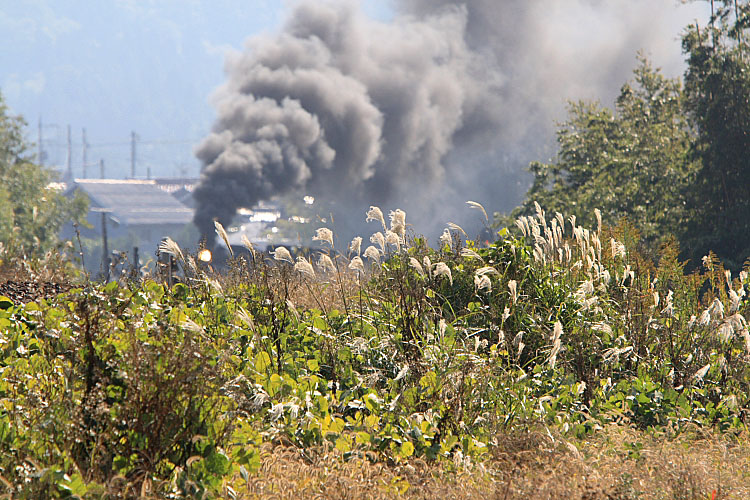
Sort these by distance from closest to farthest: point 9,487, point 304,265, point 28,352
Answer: point 9,487 < point 28,352 < point 304,265

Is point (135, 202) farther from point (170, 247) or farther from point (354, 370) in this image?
point (354, 370)

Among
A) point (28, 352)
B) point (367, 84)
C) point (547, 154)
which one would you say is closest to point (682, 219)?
point (28, 352)

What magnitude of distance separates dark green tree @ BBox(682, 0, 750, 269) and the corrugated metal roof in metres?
71.7

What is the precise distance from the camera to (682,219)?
17.9 m

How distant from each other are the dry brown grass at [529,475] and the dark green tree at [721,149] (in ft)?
43.8

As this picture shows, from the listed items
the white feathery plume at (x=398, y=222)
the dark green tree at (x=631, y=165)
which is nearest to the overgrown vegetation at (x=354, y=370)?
the white feathery plume at (x=398, y=222)

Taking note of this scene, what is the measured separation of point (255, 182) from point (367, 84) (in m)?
13.6

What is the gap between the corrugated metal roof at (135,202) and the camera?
277ft

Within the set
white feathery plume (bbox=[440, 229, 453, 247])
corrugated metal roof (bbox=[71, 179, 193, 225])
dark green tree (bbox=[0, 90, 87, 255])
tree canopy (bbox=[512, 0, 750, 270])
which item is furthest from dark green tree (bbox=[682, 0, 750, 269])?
corrugated metal roof (bbox=[71, 179, 193, 225])

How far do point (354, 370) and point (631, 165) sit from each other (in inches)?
706

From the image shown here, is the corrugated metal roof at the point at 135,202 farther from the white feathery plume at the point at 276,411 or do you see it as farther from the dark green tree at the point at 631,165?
the white feathery plume at the point at 276,411

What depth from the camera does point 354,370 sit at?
525 centimetres

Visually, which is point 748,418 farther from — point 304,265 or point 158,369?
point 158,369

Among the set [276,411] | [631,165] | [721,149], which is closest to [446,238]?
[276,411]
